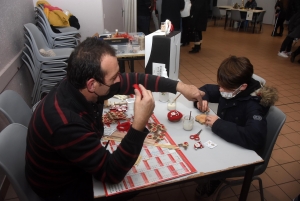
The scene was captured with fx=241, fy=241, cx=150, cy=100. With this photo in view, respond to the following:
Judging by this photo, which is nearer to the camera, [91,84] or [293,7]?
[91,84]

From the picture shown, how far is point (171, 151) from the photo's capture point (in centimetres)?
121

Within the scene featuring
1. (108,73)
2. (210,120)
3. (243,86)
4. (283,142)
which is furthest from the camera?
(283,142)

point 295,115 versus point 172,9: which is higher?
point 172,9

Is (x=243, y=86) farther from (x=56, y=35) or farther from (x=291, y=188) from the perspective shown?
(x=56, y=35)

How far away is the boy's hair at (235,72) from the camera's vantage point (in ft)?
4.80

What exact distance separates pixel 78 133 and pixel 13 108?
836 millimetres

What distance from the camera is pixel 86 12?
13.5 feet

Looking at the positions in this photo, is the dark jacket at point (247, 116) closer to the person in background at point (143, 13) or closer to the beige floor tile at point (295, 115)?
the beige floor tile at point (295, 115)

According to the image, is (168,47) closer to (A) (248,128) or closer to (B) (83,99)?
(A) (248,128)

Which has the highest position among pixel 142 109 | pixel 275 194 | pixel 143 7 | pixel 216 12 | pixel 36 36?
pixel 143 7

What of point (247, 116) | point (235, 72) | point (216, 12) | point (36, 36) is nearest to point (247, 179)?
point (247, 116)

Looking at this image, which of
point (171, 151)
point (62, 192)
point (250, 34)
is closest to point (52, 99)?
point (62, 192)

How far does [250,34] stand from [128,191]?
7.86 metres

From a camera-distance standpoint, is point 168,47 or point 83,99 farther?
point 168,47
